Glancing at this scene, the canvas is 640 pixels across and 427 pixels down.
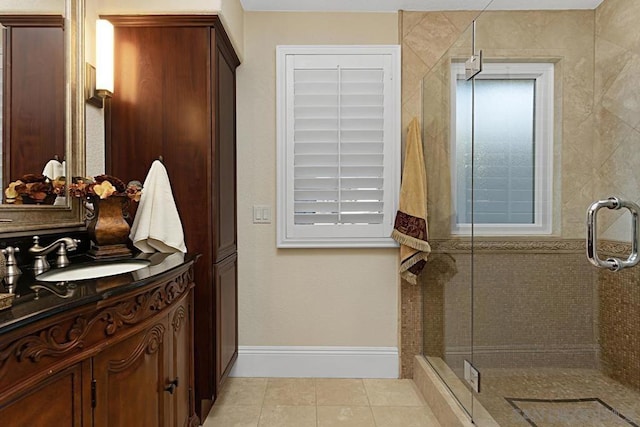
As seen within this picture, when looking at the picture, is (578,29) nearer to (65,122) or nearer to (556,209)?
(556,209)

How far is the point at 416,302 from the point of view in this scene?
2562mm

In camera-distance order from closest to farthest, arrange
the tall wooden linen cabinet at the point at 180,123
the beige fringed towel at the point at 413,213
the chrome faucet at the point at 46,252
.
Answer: the chrome faucet at the point at 46,252 < the tall wooden linen cabinet at the point at 180,123 < the beige fringed towel at the point at 413,213

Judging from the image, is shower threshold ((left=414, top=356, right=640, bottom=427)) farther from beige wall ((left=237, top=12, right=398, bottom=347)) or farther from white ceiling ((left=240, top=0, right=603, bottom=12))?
white ceiling ((left=240, top=0, right=603, bottom=12))

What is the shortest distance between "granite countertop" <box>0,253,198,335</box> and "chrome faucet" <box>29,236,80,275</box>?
1.3 inches

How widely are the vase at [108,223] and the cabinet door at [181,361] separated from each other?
386mm

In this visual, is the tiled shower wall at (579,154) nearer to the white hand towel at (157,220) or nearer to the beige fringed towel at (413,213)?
the beige fringed towel at (413,213)

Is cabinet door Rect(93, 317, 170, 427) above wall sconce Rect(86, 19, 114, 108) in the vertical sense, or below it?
below

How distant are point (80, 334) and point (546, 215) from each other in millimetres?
1756

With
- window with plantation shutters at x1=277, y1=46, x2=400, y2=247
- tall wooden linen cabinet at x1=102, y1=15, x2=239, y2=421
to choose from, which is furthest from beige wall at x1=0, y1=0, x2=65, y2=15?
window with plantation shutters at x1=277, y1=46, x2=400, y2=247

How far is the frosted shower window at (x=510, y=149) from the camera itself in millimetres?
1699

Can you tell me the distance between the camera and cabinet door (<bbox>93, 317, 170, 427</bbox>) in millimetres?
1076

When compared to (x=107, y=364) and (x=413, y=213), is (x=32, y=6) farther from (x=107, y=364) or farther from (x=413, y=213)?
(x=413, y=213)

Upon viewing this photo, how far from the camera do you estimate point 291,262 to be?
8.48 ft

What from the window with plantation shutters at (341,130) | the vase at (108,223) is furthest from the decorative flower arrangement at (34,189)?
the window with plantation shutters at (341,130)
